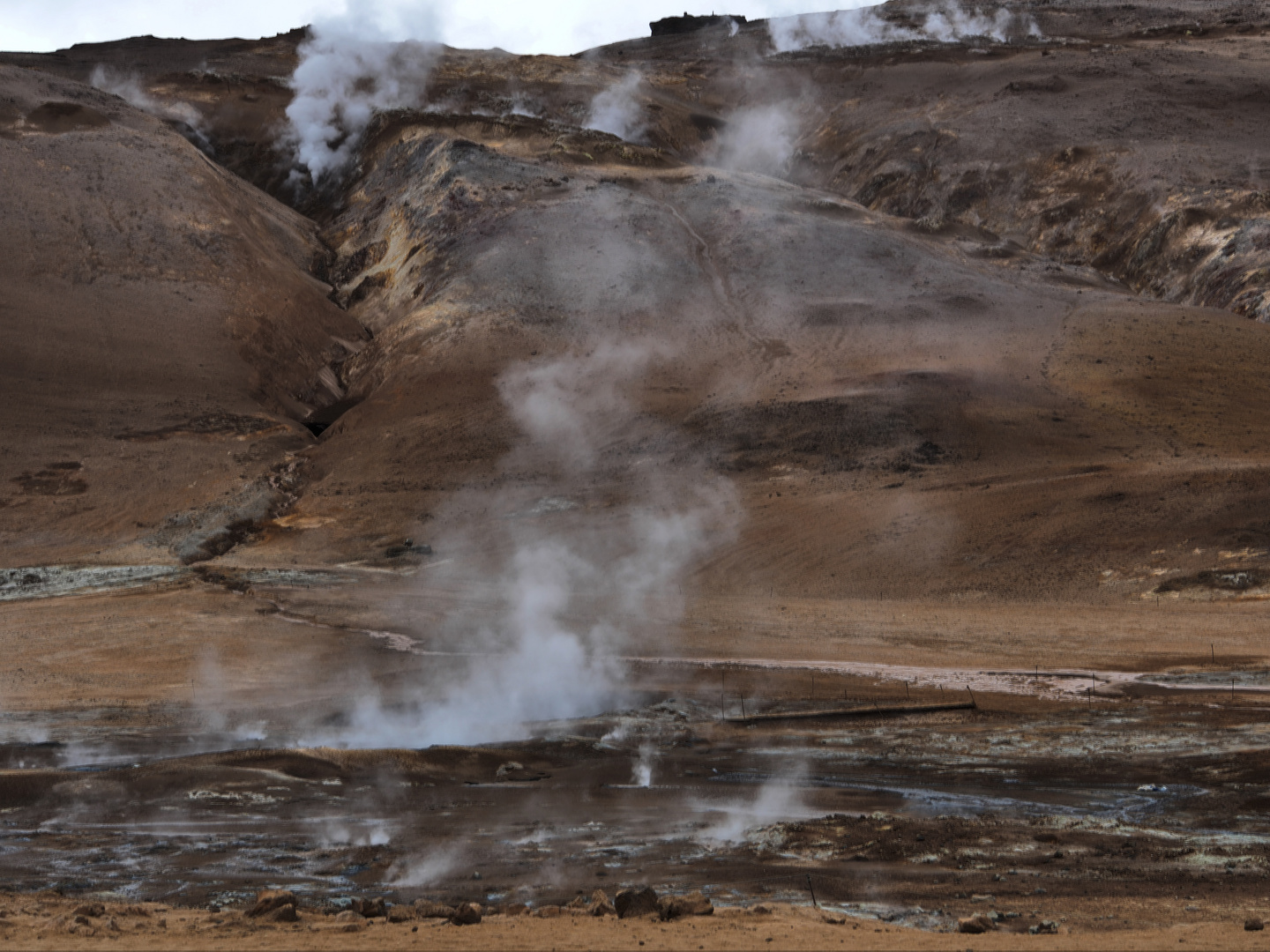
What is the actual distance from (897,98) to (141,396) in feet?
167

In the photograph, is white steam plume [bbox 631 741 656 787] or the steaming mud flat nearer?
the steaming mud flat

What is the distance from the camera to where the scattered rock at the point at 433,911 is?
817 centimetres

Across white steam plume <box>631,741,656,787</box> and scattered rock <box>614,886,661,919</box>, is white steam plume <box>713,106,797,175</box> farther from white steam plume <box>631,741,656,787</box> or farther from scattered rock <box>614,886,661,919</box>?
scattered rock <box>614,886,661,919</box>

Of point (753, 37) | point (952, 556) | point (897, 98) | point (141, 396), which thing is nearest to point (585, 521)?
point (952, 556)

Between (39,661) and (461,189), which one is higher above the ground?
(461,189)

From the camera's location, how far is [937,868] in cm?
973

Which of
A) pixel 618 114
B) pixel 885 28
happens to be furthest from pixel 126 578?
pixel 885 28

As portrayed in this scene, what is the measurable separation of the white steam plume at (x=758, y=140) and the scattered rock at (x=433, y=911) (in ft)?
227

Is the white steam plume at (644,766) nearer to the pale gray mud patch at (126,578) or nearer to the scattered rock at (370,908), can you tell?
the scattered rock at (370,908)

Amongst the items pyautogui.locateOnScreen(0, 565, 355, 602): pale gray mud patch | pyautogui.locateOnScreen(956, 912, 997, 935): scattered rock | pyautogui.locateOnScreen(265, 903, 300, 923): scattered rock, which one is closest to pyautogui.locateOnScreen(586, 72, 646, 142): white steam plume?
pyautogui.locateOnScreen(0, 565, 355, 602): pale gray mud patch

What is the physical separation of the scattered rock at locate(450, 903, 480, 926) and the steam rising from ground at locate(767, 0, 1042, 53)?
9255 cm

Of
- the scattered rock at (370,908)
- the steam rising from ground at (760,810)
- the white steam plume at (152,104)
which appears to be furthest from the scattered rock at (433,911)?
the white steam plume at (152,104)

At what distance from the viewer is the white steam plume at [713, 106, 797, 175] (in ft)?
247

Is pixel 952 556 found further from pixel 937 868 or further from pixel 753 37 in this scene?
pixel 753 37
